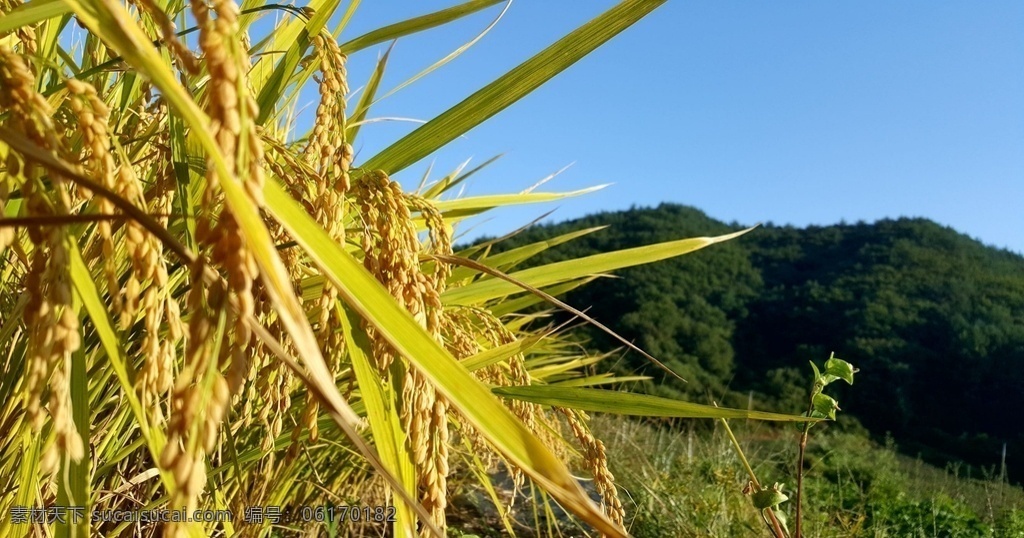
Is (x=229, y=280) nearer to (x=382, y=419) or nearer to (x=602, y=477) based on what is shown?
(x=382, y=419)

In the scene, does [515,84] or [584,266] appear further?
[584,266]

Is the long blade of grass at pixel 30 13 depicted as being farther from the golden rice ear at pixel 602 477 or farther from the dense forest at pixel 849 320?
the dense forest at pixel 849 320

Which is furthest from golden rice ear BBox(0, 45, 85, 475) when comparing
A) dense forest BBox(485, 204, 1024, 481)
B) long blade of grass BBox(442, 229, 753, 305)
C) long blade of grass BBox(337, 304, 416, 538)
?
dense forest BBox(485, 204, 1024, 481)

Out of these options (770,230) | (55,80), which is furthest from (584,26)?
(770,230)

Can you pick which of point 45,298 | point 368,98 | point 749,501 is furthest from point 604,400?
point 749,501

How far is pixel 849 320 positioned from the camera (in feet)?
40.1

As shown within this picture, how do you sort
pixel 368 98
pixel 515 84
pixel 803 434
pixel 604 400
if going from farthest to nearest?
pixel 368 98 < pixel 803 434 < pixel 515 84 < pixel 604 400

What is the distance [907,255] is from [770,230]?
342 cm

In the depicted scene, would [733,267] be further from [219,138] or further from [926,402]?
[219,138]

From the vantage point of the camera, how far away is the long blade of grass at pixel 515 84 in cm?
79

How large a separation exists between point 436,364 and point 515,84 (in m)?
0.51

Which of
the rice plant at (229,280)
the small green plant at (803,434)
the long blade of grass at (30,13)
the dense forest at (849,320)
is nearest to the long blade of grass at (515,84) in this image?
the rice plant at (229,280)

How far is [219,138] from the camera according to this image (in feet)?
1.06

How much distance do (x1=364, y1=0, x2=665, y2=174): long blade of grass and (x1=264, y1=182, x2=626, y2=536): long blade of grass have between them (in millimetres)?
475
